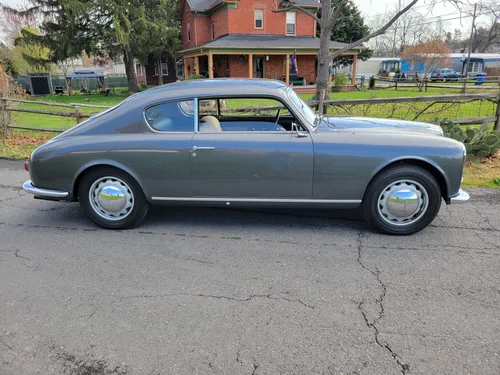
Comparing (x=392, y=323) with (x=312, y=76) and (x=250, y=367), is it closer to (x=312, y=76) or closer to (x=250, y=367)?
(x=250, y=367)

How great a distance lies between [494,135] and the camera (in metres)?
6.79

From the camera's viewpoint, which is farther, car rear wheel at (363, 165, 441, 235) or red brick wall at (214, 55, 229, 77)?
red brick wall at (214, 55, 229, 77)

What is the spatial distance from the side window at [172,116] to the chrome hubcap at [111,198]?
770 millimetres

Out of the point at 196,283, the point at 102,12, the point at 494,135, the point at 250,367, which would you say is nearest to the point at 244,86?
the point at 196,283

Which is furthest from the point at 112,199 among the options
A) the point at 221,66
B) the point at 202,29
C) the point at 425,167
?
the point at 202,29

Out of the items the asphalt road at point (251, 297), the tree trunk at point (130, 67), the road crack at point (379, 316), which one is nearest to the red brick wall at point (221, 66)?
the tree trunk at point (130, 67)

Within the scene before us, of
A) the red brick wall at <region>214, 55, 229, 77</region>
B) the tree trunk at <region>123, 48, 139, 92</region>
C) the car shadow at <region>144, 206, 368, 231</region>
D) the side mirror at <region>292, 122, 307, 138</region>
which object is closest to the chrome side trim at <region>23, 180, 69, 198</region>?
the car shadow at <region>144, 206, 368, 231</region>

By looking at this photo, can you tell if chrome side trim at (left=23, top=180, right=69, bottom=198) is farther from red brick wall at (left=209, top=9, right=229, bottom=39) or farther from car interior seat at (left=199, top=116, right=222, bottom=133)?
red brick wall at (left=209, top=9, right=229, bottom=39)

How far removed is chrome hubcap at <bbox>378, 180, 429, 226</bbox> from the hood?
623mm

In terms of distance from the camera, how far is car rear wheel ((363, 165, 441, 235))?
3988 mm

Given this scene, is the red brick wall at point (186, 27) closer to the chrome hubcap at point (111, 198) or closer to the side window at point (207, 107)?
the side window at point (207, 107)

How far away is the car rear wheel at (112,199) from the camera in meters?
4.35

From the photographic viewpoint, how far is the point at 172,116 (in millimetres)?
4328

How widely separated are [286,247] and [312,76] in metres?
29.8
